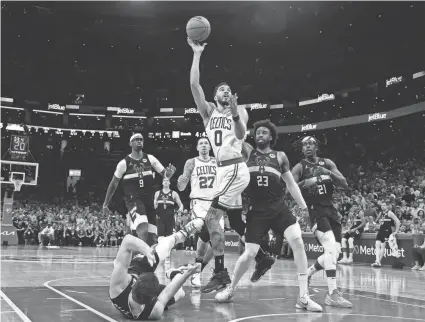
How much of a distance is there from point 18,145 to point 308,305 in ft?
102

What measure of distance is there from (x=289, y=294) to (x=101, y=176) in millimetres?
43348

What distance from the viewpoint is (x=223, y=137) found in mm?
7035

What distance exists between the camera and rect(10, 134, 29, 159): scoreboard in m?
33.4

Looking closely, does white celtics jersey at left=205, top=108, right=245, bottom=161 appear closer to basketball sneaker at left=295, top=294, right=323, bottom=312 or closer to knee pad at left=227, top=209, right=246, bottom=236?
knee pad at left=227, top=209, right=246, bottom=236

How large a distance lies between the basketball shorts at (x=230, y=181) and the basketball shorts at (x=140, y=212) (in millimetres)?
3115

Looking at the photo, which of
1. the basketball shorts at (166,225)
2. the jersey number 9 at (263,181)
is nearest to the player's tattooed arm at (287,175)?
the jersey number 9 at (263,181)

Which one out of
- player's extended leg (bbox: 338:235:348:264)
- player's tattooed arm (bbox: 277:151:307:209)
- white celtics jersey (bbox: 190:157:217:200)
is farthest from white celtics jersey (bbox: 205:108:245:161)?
player's extended leg (bbox: 338:235:348:264)

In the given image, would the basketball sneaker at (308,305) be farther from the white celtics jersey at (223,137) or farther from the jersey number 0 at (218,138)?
the jersey number 0 at (218,138)

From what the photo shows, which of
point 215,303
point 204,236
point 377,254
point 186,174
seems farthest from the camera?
point 377,254

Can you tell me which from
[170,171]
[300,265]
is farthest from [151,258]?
[170,171]

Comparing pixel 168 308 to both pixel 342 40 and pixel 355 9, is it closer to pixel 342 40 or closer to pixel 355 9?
pixel 355 9

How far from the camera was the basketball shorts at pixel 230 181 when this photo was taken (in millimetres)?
6781

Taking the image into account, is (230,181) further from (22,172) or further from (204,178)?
(22,172)

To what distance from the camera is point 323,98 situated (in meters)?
40.1
